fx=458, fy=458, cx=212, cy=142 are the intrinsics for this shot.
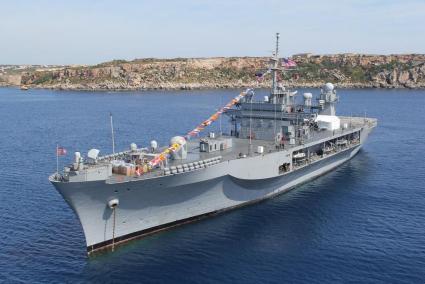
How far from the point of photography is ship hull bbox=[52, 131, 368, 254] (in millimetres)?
27828

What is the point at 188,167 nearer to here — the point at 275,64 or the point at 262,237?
the point at 262,237

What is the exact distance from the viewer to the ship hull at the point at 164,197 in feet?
91.3

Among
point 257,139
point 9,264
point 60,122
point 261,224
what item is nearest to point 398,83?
point 60,122

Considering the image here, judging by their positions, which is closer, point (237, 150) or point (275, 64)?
point (237, 150)

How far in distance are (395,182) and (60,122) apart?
2543 inches

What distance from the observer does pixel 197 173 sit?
3055 centimetres

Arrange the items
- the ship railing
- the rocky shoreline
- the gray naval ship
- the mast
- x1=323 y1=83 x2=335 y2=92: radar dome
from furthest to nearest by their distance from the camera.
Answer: the rocky shoreline
x1=323 y1=83 x2=335 y2=92: radar dome
the mast
the ship railing
the gray naval ship

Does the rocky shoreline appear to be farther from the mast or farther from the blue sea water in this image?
the mast

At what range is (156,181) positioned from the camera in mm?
28953

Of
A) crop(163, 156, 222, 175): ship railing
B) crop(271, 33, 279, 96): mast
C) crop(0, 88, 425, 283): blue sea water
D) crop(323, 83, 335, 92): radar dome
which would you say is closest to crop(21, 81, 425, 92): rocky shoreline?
crop(323, 83, 335, 92): radar dome

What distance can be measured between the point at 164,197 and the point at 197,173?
107 inches

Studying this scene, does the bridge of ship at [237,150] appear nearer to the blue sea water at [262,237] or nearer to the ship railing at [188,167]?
the ship railing at [188,167]

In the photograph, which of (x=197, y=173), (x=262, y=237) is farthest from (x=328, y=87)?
(x=197, y=173)

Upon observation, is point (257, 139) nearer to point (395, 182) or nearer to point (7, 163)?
point (395, 182)
